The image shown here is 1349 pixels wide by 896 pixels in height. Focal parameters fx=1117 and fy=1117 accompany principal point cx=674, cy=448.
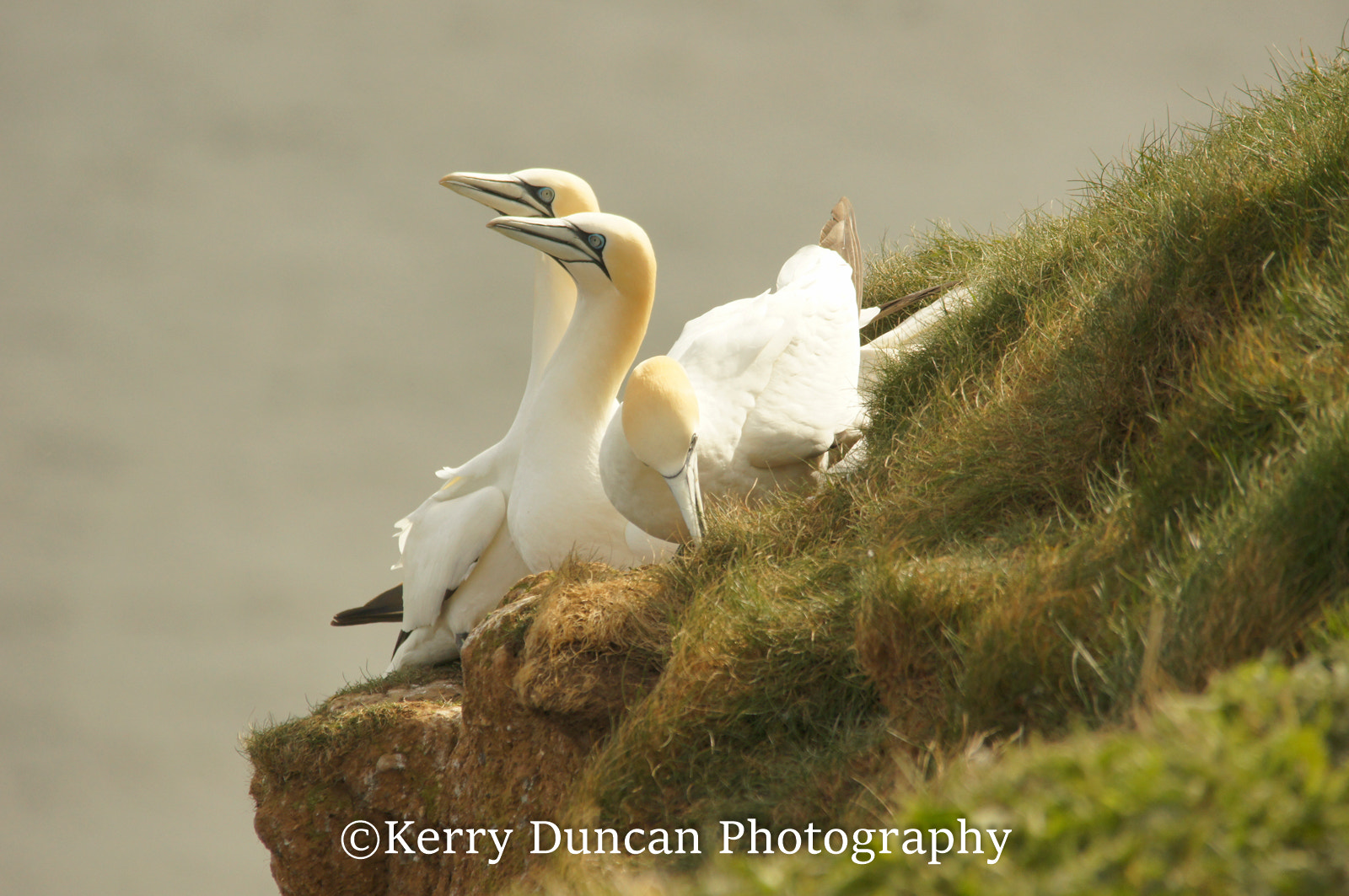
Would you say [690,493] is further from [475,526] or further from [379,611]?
[379,611]

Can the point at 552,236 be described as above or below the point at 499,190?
below

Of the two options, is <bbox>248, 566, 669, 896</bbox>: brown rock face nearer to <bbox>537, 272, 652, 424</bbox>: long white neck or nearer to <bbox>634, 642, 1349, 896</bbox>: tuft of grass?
<bbox>537, 272, 652, 424</bbox>: long white neck

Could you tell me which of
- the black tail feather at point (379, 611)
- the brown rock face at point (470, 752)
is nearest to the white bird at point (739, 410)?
the brown rock face at point (470, 752)

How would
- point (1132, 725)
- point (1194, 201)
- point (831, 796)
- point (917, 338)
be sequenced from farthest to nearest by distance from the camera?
point (917, 338)
point (1194, 201)
point (831, 796)
point (1132, 725)

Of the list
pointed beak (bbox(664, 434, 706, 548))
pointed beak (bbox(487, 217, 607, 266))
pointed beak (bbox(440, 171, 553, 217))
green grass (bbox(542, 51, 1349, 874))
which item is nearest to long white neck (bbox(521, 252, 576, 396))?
pointed beak (bbox(440, 171, 553, 217))

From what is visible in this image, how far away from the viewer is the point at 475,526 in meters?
6.14

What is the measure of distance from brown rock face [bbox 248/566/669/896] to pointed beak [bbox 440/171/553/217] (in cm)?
297

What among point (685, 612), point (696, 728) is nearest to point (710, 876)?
point (696, 728)

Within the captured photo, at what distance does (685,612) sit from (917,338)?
2158mm

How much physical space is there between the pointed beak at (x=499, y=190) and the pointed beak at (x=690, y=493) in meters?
2.82

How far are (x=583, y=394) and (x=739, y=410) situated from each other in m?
1.05

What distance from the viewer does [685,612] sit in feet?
12.1

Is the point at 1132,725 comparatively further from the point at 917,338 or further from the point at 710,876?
the point at 917,338

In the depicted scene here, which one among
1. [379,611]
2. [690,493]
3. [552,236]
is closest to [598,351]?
[552,236]
